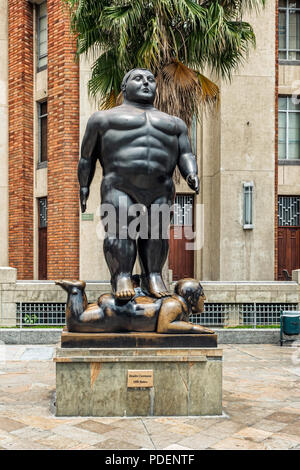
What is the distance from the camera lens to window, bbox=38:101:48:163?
46.9 ft

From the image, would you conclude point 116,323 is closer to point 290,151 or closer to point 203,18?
point 203,18

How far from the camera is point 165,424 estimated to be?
3973 mm

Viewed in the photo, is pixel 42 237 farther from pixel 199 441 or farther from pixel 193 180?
pixel 199 441

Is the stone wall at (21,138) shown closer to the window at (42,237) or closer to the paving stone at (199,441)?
the window at (42,237)

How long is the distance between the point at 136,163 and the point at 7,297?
5.93m

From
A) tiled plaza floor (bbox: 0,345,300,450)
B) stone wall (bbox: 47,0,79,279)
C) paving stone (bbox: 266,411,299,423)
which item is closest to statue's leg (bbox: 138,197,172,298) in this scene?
tiled plaza floor (bbox: 0,345,300,450)

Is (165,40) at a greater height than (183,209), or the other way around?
(165,40)

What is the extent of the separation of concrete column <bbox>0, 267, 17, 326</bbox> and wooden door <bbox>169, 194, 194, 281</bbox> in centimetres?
549

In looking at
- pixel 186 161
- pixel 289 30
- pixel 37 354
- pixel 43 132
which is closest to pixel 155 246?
pixel 186 161

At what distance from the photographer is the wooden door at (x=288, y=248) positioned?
1370 cm

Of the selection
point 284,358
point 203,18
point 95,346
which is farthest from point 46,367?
point 203,18

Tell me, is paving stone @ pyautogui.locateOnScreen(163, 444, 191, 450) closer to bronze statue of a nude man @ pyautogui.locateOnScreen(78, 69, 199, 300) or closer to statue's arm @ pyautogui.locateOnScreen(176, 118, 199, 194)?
bronze statue of a nude man @ pyautogui.locateOnScreen(78, 69, 199, 300)

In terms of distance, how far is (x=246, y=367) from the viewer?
676 cm

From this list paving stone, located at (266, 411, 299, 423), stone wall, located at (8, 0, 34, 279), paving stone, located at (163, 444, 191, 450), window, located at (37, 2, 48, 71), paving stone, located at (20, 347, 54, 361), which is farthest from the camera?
window, located at (37, 2, 48, 71)
